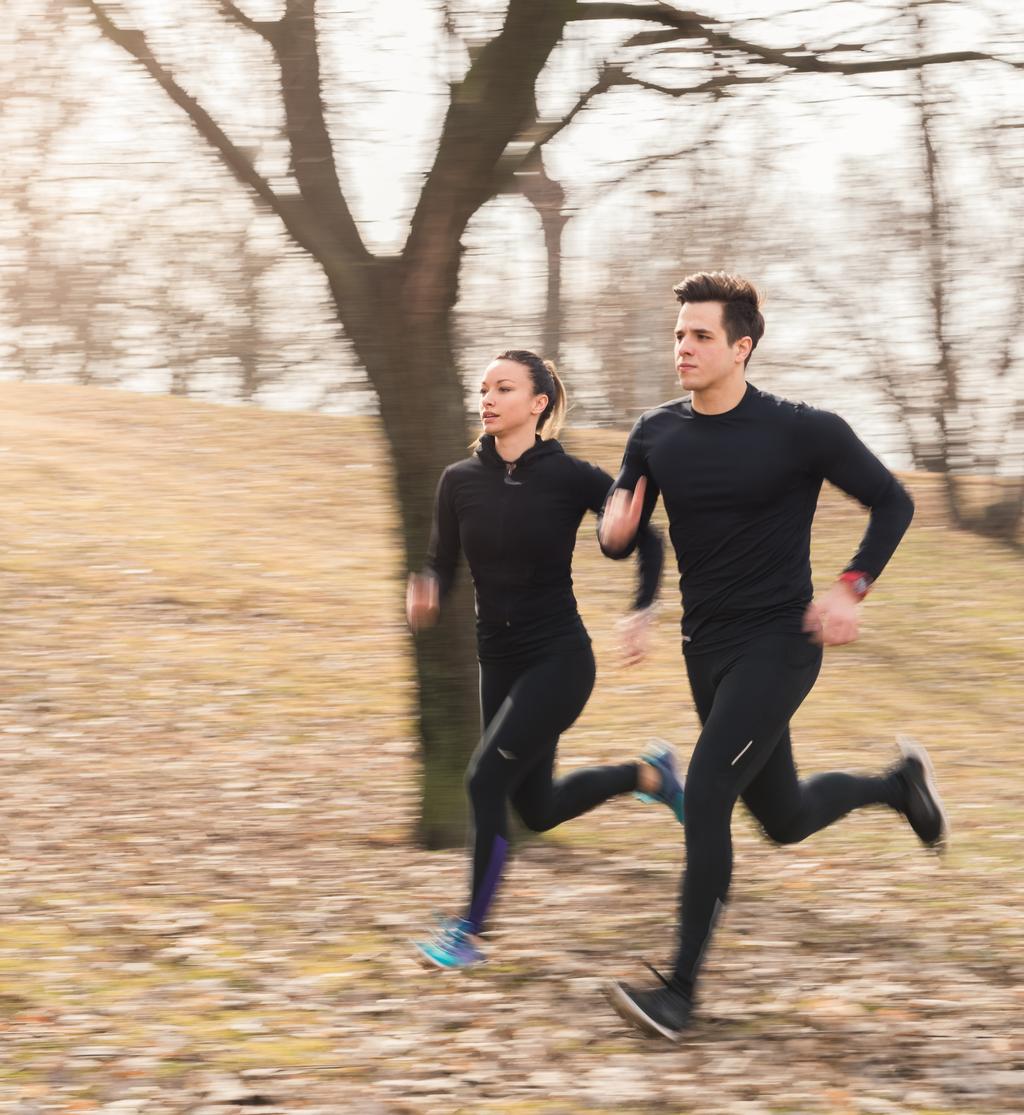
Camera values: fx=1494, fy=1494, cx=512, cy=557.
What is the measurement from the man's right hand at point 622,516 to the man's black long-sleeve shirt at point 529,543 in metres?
0.35

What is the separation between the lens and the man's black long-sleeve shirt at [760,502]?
500 cm

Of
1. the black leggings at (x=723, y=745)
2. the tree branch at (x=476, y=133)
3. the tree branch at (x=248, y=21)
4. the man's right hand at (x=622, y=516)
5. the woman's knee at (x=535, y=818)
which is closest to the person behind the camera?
the black leggings at (x=723, y=745)

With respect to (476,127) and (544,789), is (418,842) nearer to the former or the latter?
(544,789)

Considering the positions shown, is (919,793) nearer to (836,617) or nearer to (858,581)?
(858,581)

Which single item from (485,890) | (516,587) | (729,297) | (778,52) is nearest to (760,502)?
(729,297)

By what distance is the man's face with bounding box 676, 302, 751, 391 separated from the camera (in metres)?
5.05

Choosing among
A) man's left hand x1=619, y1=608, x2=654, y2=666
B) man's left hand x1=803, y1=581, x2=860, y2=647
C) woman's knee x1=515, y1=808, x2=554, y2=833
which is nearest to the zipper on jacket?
man's left hand x1=619, y1=608, x2=654, y2=666

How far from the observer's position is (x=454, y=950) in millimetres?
5535

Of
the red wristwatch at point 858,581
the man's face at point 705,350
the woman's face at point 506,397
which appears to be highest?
the man's face at point 705,350

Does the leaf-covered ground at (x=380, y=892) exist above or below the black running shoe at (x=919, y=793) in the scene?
below

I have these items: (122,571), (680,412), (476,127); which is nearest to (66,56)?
(476,127)

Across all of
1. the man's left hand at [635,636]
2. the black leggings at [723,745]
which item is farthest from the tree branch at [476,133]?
the black leggings at [723,745]

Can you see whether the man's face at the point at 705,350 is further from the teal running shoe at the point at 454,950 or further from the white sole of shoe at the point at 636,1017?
the teal running shoe at the point at 454,950

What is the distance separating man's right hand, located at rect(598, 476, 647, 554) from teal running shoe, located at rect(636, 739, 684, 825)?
149 cm
